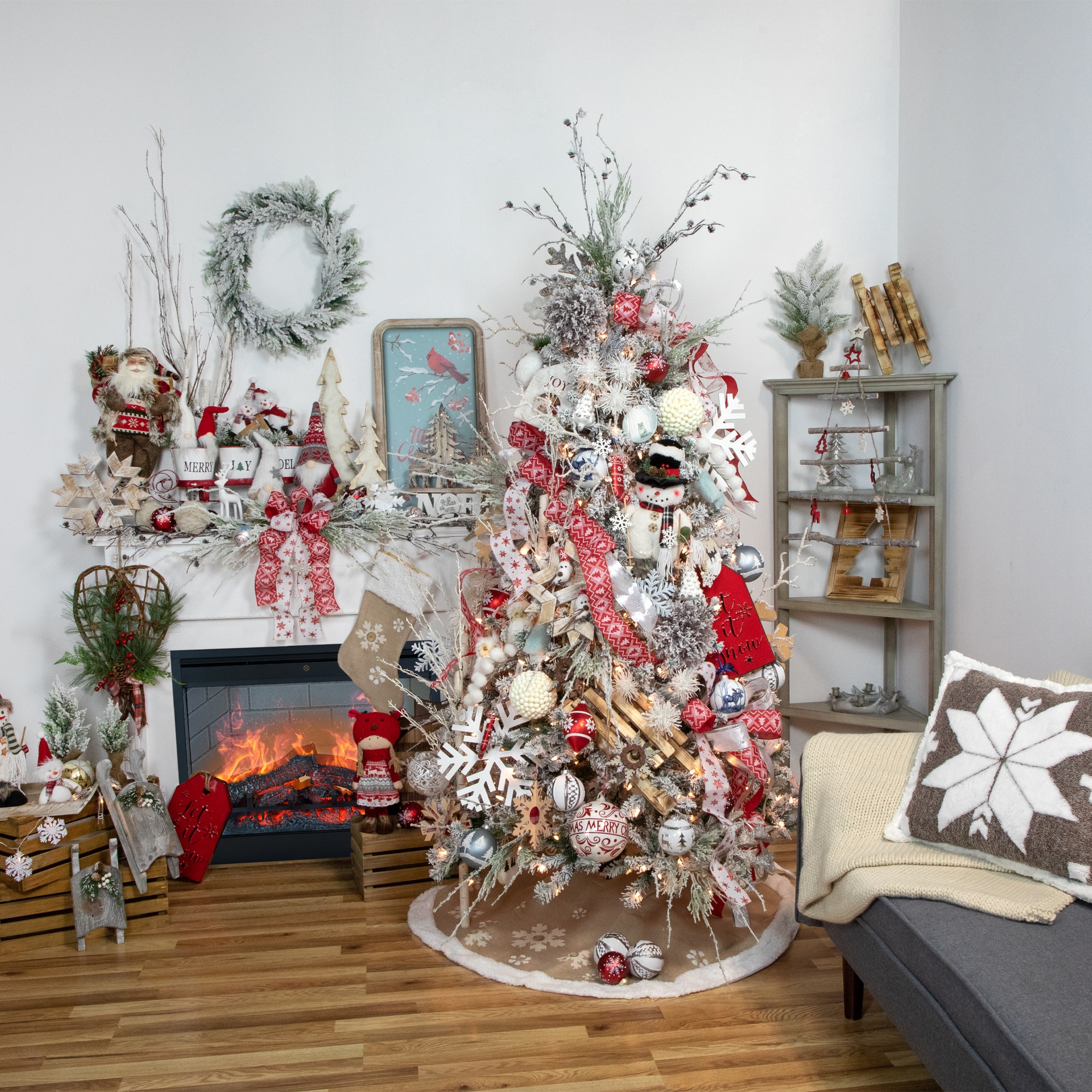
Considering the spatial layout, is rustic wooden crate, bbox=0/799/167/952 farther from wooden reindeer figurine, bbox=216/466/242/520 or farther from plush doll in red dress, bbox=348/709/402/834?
wooden reindeer figurine, bbox=216/466/242/520

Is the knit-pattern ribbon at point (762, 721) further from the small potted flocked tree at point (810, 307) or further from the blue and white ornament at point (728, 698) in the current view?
the small potted flocked tree at point (810, 307)

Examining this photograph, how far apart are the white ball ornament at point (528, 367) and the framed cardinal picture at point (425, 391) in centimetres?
62

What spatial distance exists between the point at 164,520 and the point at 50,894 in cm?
105

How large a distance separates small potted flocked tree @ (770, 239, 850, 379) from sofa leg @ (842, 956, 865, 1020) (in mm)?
1847

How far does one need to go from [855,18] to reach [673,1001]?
3027 millimetres

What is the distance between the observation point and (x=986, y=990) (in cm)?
146

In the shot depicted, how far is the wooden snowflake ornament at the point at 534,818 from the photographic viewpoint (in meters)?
2.36

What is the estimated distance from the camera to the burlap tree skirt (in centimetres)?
223

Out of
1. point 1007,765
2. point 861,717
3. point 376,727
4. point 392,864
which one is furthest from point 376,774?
point 1007,765

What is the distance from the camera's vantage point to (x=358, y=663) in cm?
292

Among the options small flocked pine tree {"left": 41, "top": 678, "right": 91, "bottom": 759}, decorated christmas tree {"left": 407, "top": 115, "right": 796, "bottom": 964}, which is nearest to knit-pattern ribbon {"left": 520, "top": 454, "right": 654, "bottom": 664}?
decorated christmas tree {"left": 407, "top": 115, "right": 796, "bottom": 964}

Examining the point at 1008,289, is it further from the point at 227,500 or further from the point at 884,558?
the point at 227,500

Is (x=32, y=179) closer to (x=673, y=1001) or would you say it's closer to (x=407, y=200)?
(x=407, y=200)

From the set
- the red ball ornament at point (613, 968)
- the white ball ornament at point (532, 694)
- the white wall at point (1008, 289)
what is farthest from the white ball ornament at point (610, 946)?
the white wall at point (1008, 289)
